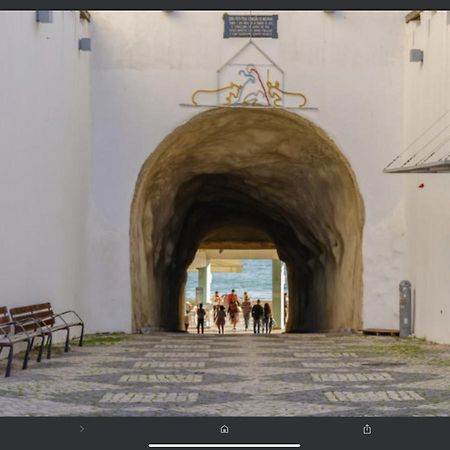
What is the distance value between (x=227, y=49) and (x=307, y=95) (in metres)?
1.55

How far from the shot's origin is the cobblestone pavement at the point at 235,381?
7.69 m

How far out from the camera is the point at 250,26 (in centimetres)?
1628

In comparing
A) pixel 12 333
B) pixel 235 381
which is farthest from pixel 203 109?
pixel 235 381

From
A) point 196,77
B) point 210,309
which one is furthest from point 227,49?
point 210,309

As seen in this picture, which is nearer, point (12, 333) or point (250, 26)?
point (12, 333)

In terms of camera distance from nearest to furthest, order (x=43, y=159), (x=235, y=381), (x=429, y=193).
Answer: (x=235, y=381)
(x=43, y=159)
(x=429, y=193)

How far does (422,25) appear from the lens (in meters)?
15.6

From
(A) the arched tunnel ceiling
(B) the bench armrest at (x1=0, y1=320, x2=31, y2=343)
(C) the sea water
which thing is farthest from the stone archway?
(C) the sea water

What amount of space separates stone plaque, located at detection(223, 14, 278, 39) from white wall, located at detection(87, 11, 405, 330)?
0.37 feet

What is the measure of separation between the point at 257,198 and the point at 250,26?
6825 mm

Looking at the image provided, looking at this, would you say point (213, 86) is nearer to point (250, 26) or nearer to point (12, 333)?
point (250, 26)

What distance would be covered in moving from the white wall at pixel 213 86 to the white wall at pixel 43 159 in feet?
1.33

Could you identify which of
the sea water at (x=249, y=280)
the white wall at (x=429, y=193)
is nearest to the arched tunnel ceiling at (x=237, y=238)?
the white wall at (x=429, y=193)

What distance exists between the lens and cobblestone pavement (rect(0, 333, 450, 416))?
769 cm
